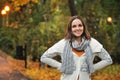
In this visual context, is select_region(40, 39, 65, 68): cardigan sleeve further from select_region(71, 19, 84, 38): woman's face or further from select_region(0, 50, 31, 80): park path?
select_region(0, 50, 31, 80): park path

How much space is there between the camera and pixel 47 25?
24875mm

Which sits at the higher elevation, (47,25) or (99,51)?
(99,51)

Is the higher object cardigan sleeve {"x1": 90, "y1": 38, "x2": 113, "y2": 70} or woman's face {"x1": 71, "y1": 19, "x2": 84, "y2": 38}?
woman's face {"x1": 71, "y1": 19, "x2": 84, "y2": 38}

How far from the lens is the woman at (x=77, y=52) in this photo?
4582 mm

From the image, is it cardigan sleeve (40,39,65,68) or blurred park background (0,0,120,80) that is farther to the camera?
blurred park background (0,0,120,80)

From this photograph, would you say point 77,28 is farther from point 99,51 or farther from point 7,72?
point 7,72

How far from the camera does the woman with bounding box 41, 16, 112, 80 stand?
15.0ft

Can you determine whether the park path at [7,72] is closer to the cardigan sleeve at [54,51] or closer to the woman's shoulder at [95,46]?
the cardigan sleeve at [54,51]

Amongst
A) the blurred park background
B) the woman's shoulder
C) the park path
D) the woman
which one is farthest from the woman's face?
the blurred park background

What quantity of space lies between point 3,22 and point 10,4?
167 inches

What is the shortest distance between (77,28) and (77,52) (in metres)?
0.27

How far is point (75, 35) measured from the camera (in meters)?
4.68

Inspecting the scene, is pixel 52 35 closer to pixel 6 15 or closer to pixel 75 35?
pixel 6 15

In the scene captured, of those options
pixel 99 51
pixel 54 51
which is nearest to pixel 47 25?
pixel 54 51
